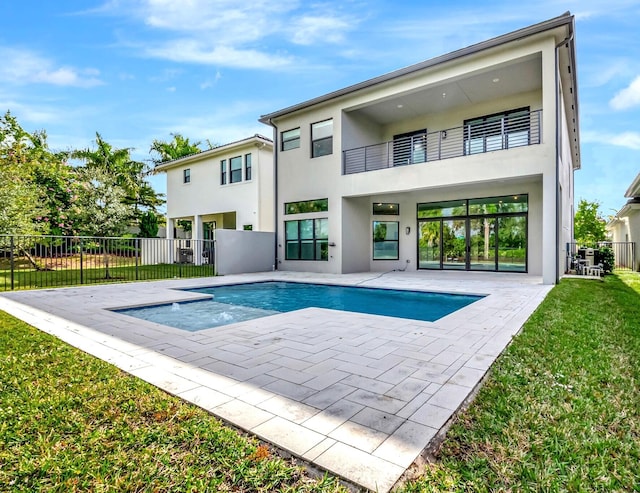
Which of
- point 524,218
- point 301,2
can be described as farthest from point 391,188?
point 301,2

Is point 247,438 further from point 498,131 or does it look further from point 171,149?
point 171,149

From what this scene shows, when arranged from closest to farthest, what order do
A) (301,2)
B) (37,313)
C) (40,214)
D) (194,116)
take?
1. (37,313)
2. (301,2)
3. (40,214)
4. (194,116)

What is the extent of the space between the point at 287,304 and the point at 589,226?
25.7m

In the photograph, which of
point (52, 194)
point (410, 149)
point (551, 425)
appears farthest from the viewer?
point (52, 194)

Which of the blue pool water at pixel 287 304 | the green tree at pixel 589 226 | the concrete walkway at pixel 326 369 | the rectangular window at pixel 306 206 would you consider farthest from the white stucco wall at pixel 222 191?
the green tree at pixel 589 226

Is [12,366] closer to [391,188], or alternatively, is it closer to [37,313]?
[37,313]

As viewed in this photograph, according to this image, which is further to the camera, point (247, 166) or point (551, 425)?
point (247, 166)

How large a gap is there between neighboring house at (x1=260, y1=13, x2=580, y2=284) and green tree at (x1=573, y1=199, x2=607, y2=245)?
1114 cm

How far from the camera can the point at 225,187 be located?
18078 millimetres

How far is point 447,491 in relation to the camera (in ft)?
5.70

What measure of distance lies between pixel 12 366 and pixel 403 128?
14437 mm

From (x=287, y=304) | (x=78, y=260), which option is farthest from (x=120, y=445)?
(x=78, y=260)

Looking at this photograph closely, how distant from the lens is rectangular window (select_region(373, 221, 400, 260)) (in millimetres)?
15273

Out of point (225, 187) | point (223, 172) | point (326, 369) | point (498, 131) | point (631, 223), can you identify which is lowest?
point (326, 369)
